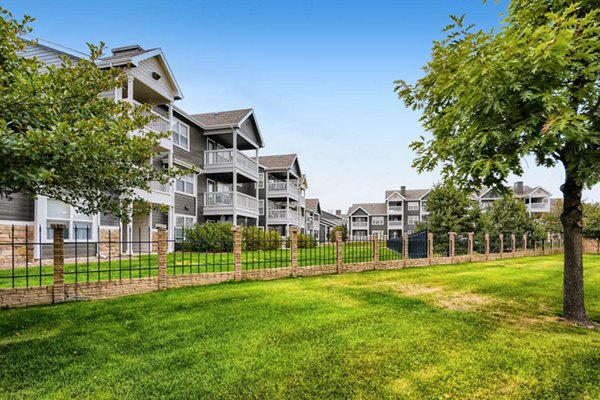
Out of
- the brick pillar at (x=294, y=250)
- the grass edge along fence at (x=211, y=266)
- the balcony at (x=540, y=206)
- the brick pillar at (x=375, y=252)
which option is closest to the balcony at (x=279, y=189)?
the grass edge along fence at (x=211, y=266)

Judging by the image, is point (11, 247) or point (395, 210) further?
point (395, 210)

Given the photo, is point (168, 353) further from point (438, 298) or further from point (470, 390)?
point (438, 298)

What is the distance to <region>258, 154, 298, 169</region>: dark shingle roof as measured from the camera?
3519 centimetres

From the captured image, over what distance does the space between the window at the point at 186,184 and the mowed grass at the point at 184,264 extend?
712 cm

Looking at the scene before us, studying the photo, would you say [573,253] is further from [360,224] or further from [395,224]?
[360,224]

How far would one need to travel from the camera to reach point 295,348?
5.21 metres

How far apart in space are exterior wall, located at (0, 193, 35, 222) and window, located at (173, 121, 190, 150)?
30.1ft

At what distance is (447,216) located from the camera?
2448 centimetres

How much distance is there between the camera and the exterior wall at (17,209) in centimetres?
1198

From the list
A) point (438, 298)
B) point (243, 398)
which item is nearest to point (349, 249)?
point (438, 298)

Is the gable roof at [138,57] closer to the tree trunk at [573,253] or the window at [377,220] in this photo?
the tree trunk at [573,253]

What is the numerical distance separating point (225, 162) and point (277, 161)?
13182 mm

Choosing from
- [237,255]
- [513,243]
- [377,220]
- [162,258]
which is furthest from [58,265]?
[377,220]

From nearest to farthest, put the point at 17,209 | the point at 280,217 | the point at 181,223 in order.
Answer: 1. the point at 17,209
2. the point at 181,223
3. the point at 280,217
